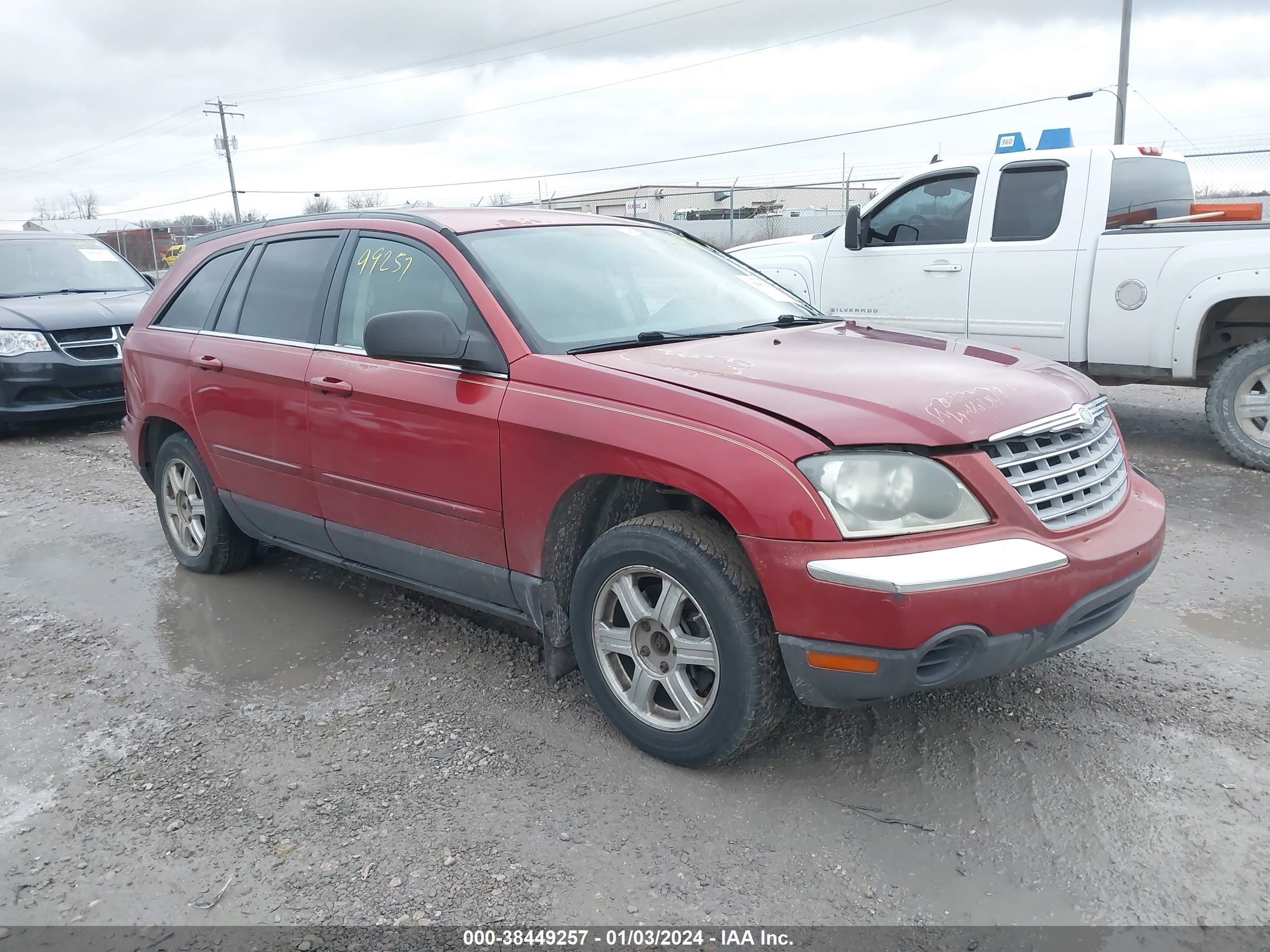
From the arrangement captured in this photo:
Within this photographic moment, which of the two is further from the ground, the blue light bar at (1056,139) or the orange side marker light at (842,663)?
the blue light bar at (1056,139)

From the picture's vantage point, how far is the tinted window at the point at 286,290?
166 inches

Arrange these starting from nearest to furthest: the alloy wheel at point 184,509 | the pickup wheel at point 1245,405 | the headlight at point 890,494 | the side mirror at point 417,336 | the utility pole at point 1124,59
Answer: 1. the headlight at point 890,494
2. the side mirror at point 417,336
3. the alloy wheel at point 184,509
4. the pickup wheel at point 1245,405
5. the utility pole at point 1124,59

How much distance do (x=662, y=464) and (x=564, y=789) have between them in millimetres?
1062

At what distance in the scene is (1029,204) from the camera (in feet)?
23.3

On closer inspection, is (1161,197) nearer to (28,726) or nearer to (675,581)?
(675,581)

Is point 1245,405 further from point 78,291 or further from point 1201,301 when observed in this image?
point 78,291

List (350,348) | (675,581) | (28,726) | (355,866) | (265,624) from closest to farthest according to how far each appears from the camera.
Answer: (355,866)
(675,581)
(28,726)
(350,348)
(265,624)

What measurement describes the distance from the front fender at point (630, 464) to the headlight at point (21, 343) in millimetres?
7363

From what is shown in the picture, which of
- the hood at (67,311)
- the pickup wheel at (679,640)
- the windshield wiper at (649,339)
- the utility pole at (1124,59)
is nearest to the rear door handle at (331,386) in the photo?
the windshield wiper at (649,339)

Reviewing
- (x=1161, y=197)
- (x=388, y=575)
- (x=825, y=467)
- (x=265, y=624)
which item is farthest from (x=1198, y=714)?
(x=1161, y=197)

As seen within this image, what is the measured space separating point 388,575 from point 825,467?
6.84 feet

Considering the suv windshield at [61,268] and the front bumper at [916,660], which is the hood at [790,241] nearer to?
the front bumper at [916,660]

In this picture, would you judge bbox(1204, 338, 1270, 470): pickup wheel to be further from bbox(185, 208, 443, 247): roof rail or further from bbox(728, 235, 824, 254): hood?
bbox(185, 208, 443, 247): roof rail

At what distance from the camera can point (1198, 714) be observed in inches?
130
